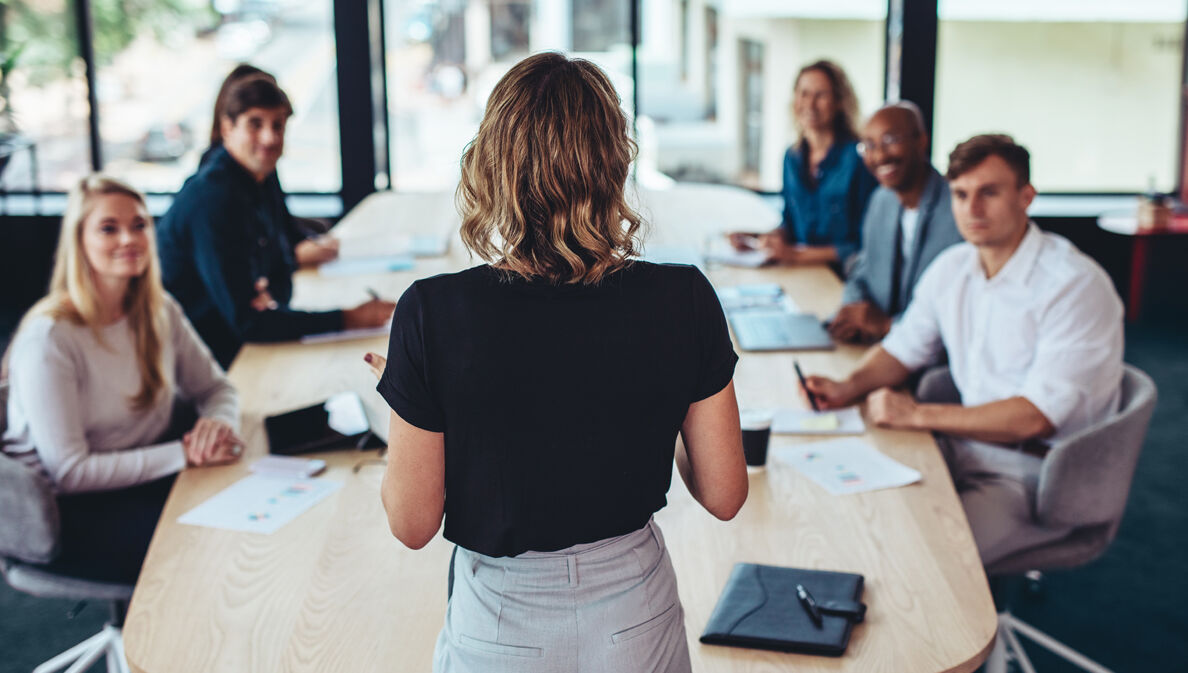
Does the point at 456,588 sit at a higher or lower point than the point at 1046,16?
lower

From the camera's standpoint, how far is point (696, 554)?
1.91 m

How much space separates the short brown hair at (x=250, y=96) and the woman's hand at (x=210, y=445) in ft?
3.60

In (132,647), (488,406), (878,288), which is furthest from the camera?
(878,288)

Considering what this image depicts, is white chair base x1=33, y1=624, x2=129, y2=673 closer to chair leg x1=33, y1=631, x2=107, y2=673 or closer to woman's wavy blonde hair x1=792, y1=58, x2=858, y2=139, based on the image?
chair leg x1=33, y1=631, x2=107, y2=673

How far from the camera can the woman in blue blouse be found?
13.5ft

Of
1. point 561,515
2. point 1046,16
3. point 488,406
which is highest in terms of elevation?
point 1046,16

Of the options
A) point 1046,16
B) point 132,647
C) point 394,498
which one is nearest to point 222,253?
point 132,647

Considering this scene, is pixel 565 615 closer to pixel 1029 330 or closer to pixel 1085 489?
pixel 1085 489

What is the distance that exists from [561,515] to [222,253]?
1939mm

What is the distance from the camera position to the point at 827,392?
2.59 meters

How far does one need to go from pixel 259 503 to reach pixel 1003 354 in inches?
66.0

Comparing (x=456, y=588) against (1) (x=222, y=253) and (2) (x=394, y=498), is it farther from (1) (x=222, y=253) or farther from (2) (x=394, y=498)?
(1) (x=222, y=253)

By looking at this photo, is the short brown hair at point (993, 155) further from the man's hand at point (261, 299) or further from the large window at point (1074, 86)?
the large window at point (1074, 86)

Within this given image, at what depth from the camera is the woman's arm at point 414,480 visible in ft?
4.31
